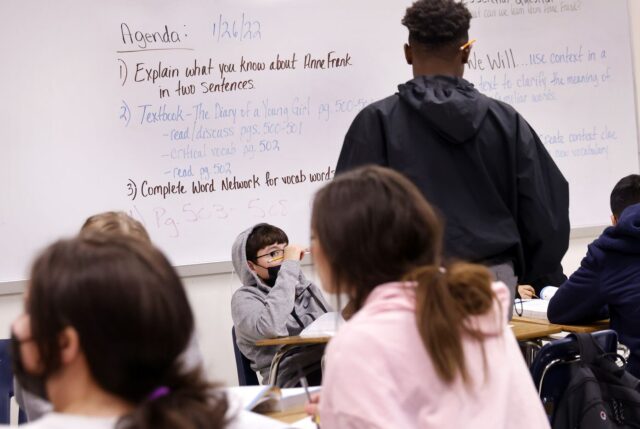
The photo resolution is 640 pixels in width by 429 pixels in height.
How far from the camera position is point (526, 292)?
4121 mm

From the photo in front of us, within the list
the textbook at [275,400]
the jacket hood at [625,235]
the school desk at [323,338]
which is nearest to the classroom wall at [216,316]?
the school desk at [323,338]

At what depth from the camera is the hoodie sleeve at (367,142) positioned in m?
2.57

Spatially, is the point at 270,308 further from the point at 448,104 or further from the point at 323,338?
the point at 448,104

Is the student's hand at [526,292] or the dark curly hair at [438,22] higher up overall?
the dark curly hair at [438,22]

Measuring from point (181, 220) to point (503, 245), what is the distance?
236cm

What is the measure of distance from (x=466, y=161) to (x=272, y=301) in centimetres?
149

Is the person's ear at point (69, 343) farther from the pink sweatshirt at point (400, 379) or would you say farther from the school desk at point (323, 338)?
the school desk at point (323, 338)

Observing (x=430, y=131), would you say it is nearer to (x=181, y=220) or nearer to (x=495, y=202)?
(x=495, y=202)

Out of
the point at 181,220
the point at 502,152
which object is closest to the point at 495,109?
the point at 502,152

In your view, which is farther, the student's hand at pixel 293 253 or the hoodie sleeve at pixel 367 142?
the student's hand at pixel 293 253

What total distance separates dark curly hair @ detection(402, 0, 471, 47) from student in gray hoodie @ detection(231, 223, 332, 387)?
5.14 feet

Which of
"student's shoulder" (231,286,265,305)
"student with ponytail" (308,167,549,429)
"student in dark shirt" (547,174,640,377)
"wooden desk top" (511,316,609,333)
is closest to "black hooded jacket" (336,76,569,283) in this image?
"student in dark shirt" (547,174,640,377)

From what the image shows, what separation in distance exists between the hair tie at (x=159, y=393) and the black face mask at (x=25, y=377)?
0.50 feet

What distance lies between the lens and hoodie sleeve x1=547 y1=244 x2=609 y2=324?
299cm
